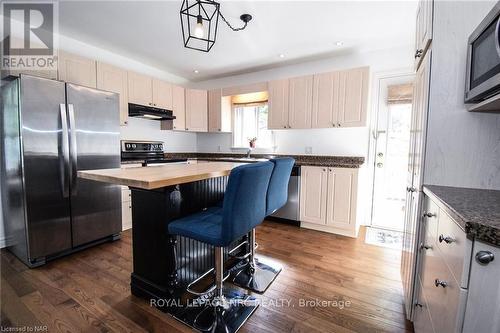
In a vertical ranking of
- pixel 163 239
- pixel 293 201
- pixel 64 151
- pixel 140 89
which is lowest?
pixel 293 201

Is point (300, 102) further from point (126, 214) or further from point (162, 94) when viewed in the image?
point (126, 214)

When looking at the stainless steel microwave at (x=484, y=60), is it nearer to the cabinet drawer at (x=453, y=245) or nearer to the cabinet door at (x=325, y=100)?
the cabinet drawer at (x=453, y=245)

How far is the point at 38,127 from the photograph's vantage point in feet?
6.64

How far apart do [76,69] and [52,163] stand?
1232 mm

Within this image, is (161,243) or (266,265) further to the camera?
(266,265)

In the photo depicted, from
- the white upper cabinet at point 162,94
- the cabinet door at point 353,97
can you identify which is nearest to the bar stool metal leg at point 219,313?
the cabinet door at point 353,97

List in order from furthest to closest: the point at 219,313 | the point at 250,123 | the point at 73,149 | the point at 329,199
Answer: the point at 250,123 → the point at 329,199 → the point at 73,149 → the point at 219,313

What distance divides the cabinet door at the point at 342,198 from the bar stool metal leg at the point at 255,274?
47.6 inches

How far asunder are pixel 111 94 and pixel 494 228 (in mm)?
3118

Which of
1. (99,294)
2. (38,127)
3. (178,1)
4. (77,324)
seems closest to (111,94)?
(38,127)

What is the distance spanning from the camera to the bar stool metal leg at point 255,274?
1833mm

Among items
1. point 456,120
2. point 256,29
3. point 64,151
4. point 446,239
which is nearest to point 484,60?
point 456,120

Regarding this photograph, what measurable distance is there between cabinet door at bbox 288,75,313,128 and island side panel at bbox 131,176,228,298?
2063 millimetres

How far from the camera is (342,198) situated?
2.89 m
